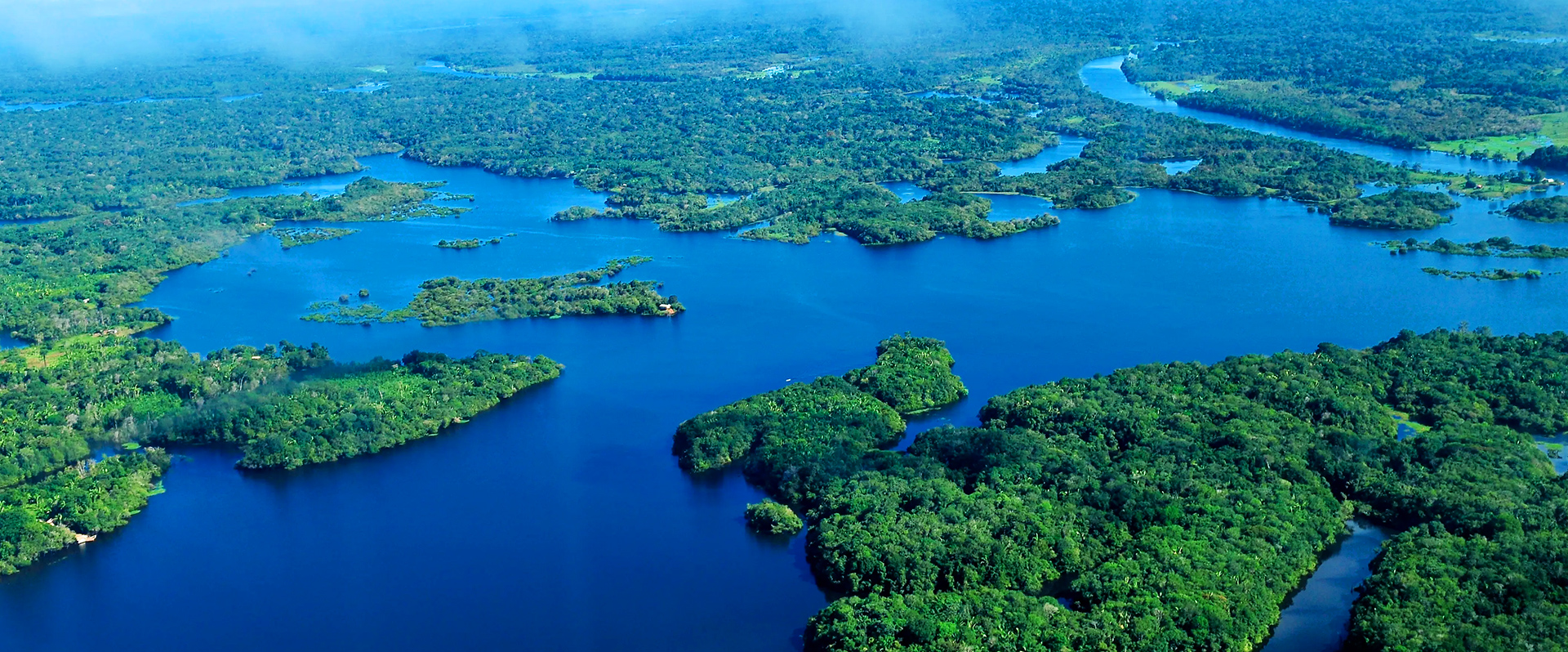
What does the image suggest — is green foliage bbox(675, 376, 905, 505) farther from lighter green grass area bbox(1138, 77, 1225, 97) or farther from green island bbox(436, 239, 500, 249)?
lighter green grass area bbox(1138, 77, 1225, 97)

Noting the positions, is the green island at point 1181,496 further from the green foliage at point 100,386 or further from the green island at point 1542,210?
the green island at point 1542,210

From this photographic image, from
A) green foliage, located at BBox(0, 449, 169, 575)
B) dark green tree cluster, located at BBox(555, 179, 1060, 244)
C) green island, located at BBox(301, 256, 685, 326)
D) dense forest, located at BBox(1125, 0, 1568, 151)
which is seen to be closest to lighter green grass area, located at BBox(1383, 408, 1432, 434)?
dark green tree cluster, located at BBox(555, 179, 1060, 244)

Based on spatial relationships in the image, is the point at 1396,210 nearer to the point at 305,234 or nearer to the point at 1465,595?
the point at 1465,595

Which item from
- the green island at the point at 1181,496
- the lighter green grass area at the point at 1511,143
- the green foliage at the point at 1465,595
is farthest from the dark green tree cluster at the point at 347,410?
the lighter green grass area at the point at 1511,143

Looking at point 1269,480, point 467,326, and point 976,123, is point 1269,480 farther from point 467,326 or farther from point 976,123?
point 976,123

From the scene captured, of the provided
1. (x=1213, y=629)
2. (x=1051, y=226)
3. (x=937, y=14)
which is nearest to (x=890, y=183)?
(x=1051, y=226)

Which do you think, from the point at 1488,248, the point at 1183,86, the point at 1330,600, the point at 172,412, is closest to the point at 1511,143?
the point at 1488,248
